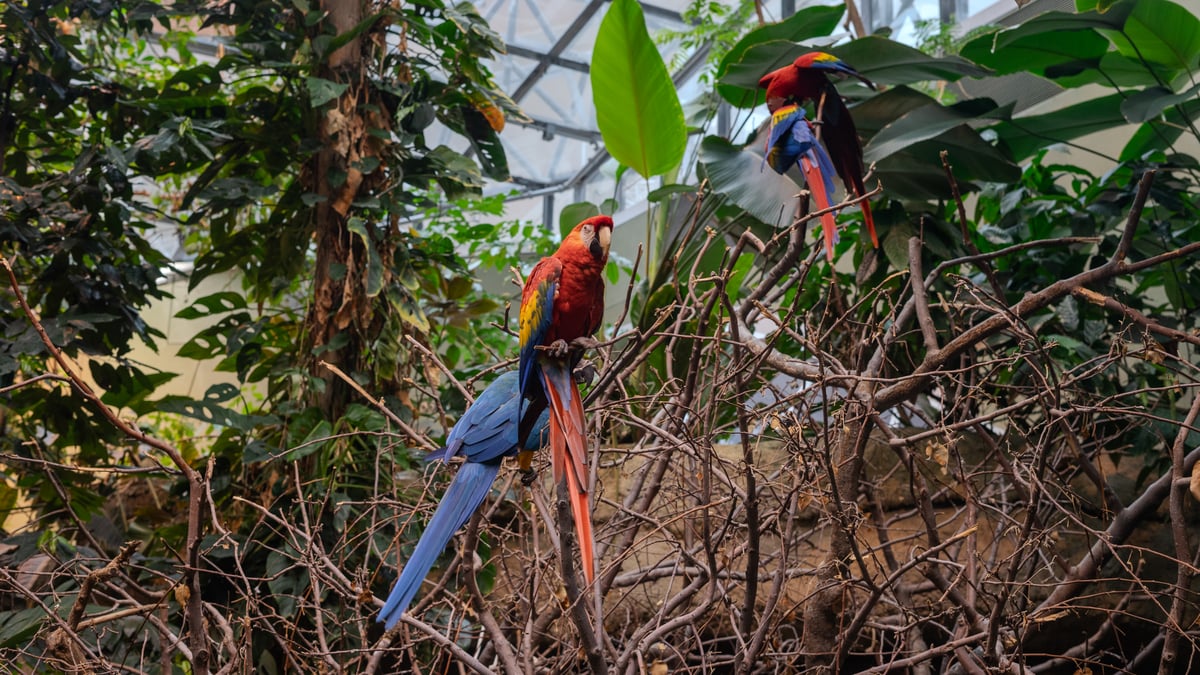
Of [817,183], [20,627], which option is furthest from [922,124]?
A: [20,627]

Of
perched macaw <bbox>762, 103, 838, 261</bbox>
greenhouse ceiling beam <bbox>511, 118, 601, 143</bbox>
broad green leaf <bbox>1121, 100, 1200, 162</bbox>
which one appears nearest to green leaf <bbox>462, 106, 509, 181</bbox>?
perched macaw <bbox>762, 103, 838, 261</bbox>

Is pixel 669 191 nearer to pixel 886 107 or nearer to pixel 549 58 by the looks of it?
pixel 886 107

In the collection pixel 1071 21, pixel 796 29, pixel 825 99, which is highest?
pixel 796 29

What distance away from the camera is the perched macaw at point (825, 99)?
5.60ft

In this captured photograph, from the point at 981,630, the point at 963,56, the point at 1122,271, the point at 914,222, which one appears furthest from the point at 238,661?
the point at 963,56

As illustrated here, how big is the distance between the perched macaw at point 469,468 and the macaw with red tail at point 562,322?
0.13ft

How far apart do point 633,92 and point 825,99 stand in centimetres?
82

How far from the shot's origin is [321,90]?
7.44 ft

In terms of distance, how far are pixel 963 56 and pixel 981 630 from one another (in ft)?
5.48

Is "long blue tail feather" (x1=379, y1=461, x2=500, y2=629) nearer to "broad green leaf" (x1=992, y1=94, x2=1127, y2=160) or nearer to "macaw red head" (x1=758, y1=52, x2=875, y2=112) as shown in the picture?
"macaw red head" (x1=758, y1=52, x2=875, y2=112)

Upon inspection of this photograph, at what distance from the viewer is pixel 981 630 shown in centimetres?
135

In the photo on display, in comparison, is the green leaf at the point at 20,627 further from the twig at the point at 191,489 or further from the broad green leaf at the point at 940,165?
the broad green leaf at the point at 940,165

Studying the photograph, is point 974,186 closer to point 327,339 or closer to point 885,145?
point 885,145

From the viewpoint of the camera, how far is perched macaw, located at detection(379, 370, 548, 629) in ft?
3.10
